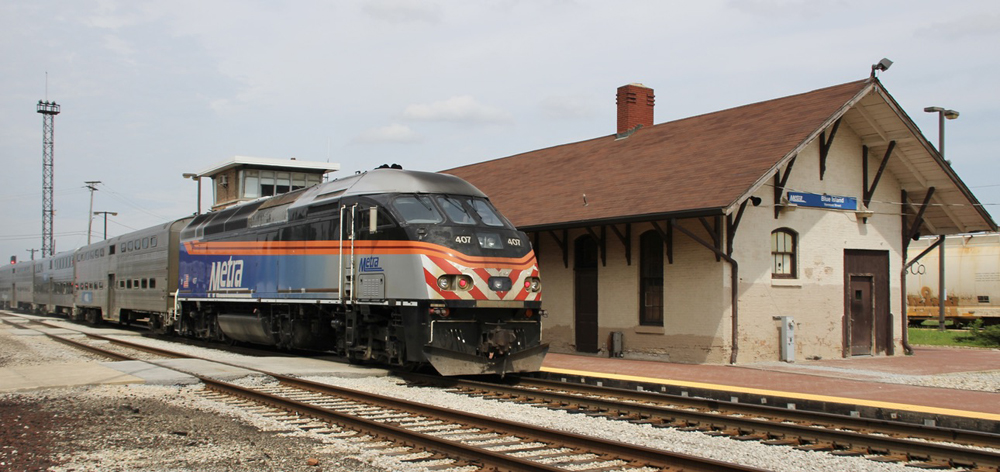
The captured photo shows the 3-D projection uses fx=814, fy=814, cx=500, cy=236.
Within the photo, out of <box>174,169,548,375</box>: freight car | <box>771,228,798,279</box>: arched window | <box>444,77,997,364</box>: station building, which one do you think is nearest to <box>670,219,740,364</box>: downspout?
<box>444,77,997,364</box>: station building

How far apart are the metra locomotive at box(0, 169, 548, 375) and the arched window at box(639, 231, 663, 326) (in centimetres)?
543

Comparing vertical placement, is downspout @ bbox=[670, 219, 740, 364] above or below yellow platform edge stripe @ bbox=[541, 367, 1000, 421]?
above

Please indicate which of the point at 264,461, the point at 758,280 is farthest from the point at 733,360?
the point at 264,461

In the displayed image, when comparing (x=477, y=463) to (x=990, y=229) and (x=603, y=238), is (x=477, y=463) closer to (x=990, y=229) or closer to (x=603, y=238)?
(x=603, y=238)

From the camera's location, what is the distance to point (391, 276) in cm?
1262

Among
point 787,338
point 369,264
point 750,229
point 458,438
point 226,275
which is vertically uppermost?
point 750,229

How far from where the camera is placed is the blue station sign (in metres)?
18.2

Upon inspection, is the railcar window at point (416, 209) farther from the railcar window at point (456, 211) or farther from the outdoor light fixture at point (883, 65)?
the outdoor light fixture at point (883, 65)

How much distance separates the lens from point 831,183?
19.2 meters

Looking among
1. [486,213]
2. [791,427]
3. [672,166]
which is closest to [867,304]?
[672,166]

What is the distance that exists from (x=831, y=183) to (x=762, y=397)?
993 cm

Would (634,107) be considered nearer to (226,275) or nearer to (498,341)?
(226,275)

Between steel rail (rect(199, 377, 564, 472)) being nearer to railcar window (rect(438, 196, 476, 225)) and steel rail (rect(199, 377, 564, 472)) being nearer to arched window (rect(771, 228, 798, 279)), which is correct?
railcar window (rect(438, 196, 476, 225))

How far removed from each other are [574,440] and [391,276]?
216 inches
